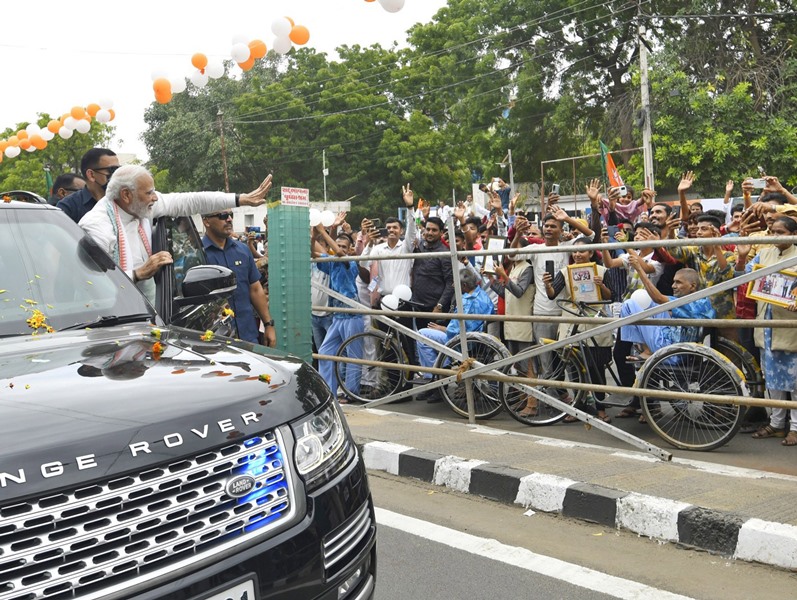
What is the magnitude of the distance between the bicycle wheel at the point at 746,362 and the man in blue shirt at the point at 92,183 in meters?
4.65

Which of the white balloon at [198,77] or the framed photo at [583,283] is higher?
the white balloon at [198,77]

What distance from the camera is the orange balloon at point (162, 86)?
13.7m

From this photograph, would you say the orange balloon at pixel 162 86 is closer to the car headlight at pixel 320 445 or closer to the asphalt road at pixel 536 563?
the asphalt road at pixel 536 563

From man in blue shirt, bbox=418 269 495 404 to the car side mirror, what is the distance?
14.3ft

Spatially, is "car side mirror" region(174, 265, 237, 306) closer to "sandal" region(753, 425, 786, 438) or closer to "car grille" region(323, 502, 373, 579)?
"car grille" region(323, 502, 373, 579)

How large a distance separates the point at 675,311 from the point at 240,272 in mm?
3345

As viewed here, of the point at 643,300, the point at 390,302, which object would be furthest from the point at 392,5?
the point at 643,300

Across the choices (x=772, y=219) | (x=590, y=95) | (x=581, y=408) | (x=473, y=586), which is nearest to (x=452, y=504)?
(x=473, y=586)

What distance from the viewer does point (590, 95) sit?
32812mm

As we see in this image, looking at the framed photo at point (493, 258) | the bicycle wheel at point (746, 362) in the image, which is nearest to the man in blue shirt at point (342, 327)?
the framed photo at point (493, 258)

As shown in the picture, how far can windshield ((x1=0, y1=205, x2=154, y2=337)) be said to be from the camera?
124 inches

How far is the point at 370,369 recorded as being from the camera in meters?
8.71

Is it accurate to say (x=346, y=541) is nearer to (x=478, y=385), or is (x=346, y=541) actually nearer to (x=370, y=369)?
(x=478, y=385)

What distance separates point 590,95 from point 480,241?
2521 centimetres
